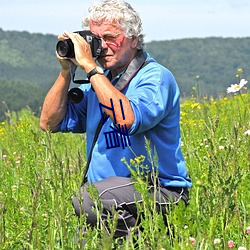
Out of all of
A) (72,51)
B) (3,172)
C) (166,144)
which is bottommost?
(3,172)

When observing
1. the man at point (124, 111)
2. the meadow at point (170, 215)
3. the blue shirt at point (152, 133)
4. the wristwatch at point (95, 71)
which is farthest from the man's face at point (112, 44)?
the meadow at point (170, 215)

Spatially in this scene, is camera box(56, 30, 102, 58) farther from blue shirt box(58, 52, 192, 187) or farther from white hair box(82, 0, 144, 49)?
blue shirt box(58, 52, 192, 187)

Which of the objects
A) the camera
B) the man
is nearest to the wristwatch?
the man

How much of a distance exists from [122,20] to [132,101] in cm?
53

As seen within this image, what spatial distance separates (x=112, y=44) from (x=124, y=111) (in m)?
0.53

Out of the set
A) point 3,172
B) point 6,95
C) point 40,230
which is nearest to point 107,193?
point 40,230

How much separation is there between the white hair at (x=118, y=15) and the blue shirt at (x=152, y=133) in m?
0.19

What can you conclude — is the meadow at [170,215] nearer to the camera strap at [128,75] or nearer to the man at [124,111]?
the man at [124,111]

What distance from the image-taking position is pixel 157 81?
Result: 3.48 meters

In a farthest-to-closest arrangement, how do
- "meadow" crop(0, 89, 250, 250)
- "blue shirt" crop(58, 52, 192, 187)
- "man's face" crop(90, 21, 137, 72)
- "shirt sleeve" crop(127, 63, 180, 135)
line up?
"man's face" crop(90, 21, 137, 72) < "blue shirt" crop(58, 52, 192, 187) < "shirt sleeve" crop(127, 63, 180, 135) < "meadow" crop(0, 89, 250, 250)

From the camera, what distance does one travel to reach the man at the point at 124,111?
11.0 feet

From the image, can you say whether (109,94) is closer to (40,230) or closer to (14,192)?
(40,230)

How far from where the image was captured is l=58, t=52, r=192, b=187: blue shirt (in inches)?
134

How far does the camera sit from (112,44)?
11.9ft
